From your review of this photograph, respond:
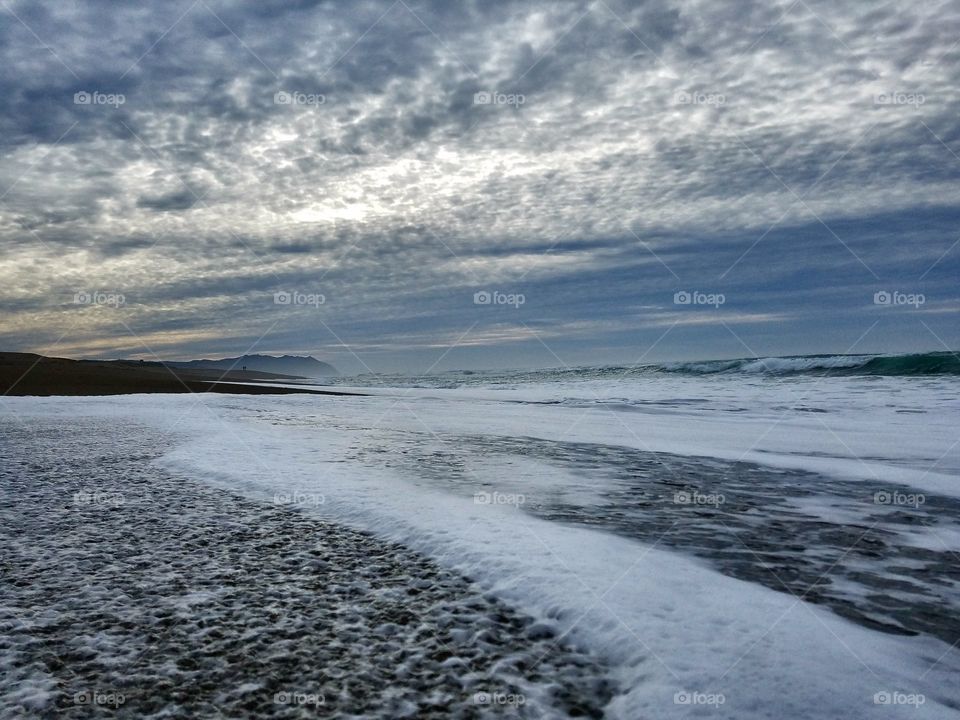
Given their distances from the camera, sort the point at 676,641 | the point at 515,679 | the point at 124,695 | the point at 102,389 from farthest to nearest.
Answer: the point at 102,389 → the point at 676,641 → the point at 515,679 → the point at 124,695

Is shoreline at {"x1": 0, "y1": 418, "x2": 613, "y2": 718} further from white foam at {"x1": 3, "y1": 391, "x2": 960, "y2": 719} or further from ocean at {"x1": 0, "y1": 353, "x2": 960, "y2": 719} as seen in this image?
white foam at {"x1": 3, "y1": 391, "x2": 960, "y2": 719}

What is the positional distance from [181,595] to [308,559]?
1.06 meters

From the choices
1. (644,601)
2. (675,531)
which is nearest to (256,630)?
(644,601)

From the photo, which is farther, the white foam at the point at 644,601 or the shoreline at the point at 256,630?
the white foam at the point at 644,601

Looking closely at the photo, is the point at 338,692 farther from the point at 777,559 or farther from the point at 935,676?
the point at 777,559

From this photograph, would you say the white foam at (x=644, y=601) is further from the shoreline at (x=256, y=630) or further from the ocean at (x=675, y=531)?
the shoreline at (x=256, y=630)

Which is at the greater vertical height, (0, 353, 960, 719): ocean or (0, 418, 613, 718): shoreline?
(0, 418, 613, 718): shoreline

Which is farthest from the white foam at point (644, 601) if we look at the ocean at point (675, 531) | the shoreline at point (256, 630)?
the shoreline at point (256, 630)

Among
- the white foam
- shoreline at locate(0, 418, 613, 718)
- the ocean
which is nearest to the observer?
shoreline at locate(0, 418, 613, 718)

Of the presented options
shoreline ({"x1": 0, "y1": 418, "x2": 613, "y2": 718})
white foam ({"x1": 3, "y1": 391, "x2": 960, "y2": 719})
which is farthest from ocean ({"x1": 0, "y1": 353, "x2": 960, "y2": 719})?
shoreline ({"x1": 0, "y1": 418, "x2": 613, "y2": 718})

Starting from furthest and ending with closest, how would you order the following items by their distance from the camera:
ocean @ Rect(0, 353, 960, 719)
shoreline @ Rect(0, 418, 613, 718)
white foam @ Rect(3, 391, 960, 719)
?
ocean @ Rect(0, 353, 960, 719) < white foam @ Rect(3, 391, 960, 719) < shoreline @ Rect(0, 418, 613, 718)

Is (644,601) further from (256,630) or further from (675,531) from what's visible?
(256,630)

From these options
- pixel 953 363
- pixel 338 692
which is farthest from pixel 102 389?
pixel 953 363

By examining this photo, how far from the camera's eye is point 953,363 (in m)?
33.9
